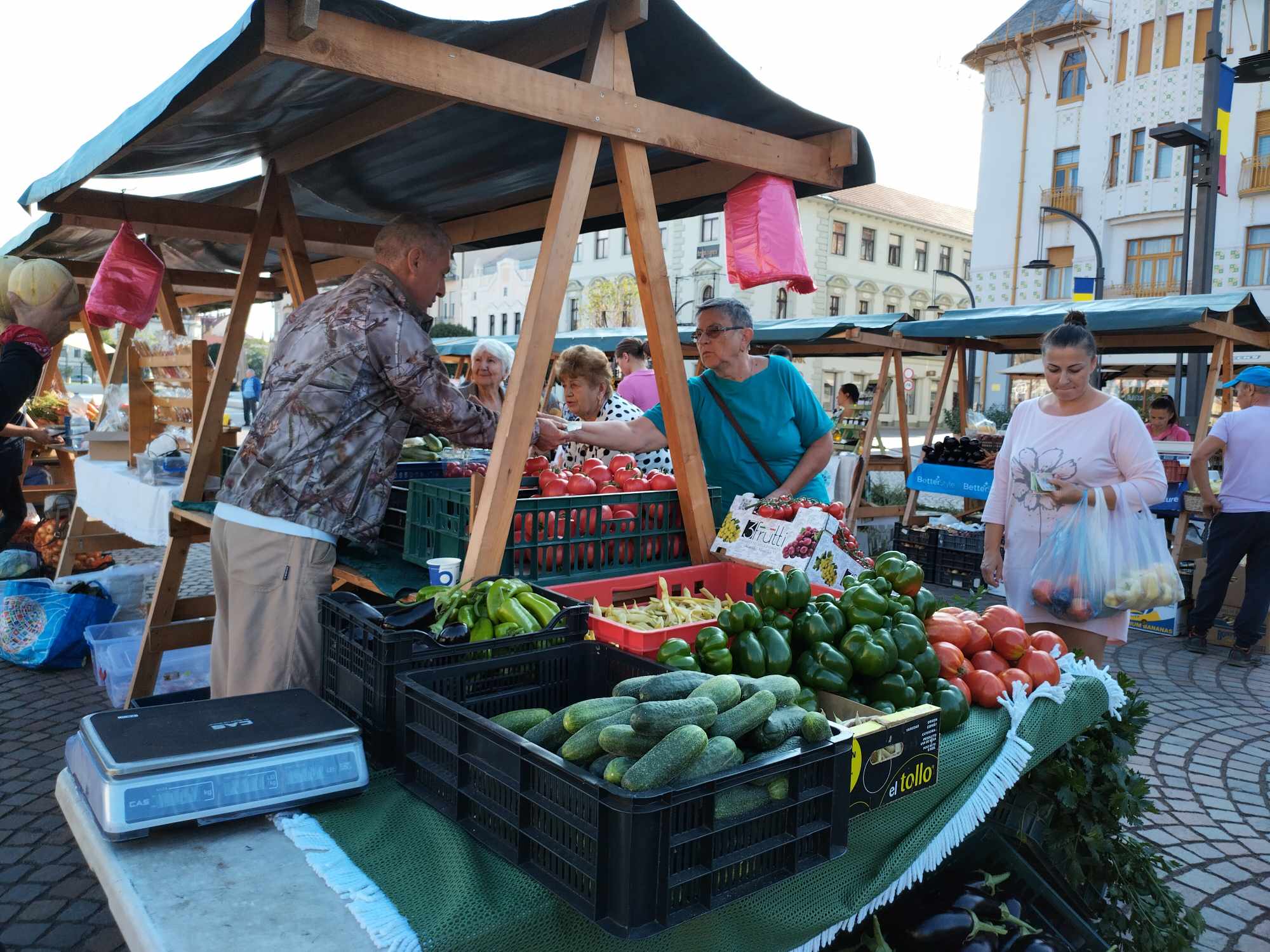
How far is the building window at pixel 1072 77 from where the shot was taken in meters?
29.3

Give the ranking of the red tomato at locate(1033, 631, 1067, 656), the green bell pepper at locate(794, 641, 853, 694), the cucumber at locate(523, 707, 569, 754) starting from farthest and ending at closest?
the red tomato at locate(1033, 631, 1067, 656), the green bell pepper at locate(794, 641, 853, 694), the cucumber at locate(523, 707, 569, 754)

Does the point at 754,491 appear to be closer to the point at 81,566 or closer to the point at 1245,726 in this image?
the point at 1245,726

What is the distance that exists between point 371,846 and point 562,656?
0.62 metres

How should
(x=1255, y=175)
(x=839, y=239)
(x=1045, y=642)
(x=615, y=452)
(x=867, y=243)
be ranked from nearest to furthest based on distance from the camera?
(x=1045, y=642), (x=615, y=452), (x=1255, y=175), (x=839, y=239), (x=867, y=243)

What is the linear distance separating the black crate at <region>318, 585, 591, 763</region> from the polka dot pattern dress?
232cm

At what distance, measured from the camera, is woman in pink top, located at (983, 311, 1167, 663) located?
3.57 m

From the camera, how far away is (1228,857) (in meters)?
3.63

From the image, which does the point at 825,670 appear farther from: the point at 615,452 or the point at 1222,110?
the point at 1222,110

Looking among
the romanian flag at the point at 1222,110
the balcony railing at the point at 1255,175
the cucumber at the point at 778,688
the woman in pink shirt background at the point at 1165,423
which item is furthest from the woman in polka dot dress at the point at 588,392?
the balcony railing at the point at 1255,175

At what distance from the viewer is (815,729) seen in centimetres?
156

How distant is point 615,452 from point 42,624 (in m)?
3.88

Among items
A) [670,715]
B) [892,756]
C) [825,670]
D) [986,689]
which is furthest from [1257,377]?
[670,715]

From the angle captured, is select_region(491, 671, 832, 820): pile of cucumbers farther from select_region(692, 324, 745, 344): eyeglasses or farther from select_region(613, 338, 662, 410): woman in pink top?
select_region(613, 338, 662, 410): woman in pink top

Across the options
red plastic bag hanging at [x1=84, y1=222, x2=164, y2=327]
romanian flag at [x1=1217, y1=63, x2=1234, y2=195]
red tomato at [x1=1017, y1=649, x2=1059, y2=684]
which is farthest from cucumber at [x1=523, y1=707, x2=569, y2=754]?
romanian flag at [x1=1217, y1=63, x2=1234, y2=195]
